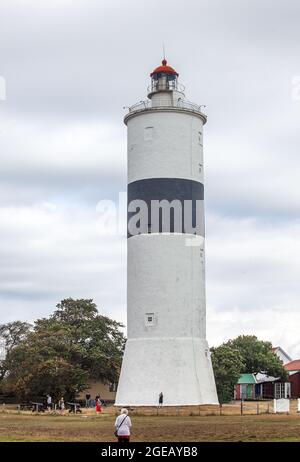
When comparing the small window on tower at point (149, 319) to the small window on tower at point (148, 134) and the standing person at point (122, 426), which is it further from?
the standing person at point (122, 426)

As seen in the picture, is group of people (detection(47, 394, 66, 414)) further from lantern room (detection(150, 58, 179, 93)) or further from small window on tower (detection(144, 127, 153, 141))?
lantern room (detection(150, 58, 179, 93))

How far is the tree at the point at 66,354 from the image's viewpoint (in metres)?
59.4

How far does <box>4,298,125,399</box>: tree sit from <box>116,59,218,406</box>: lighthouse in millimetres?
8489

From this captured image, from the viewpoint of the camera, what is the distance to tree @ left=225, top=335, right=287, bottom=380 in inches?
3225

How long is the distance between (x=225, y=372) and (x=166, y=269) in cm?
1604

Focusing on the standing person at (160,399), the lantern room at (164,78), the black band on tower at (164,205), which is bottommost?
the standing person at (160,399)

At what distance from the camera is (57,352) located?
6172 cm

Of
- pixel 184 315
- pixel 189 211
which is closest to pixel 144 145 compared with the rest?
pixel 189 211

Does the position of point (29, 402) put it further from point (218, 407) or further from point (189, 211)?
point (189, 211)

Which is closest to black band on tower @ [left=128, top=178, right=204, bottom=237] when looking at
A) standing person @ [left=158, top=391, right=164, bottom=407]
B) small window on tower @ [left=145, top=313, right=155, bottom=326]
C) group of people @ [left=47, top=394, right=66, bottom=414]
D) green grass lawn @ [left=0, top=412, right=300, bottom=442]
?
small window on tower @ [left=145, top=313, right=155, bottom=326]

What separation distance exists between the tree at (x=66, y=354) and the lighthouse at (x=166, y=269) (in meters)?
8.49

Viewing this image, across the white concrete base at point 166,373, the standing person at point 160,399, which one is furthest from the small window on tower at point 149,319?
the standing person at point 160,399

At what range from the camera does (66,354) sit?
6231 centimetres
